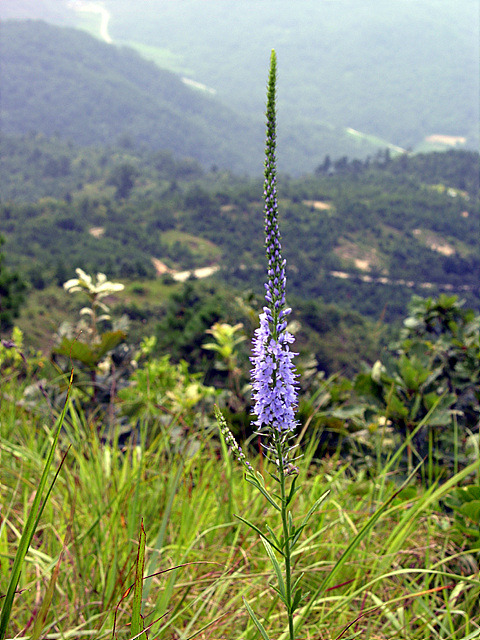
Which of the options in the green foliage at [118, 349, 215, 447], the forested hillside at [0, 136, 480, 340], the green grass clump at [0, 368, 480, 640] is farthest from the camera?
the forested hillside at [0, 136, 480, 340]

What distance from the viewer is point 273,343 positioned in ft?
4.55

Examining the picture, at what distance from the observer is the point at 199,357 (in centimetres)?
944

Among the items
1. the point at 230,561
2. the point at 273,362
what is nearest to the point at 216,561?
the point at 230,561

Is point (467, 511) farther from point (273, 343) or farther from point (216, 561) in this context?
point (273, 343)

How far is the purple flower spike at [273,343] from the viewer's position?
4.45ft

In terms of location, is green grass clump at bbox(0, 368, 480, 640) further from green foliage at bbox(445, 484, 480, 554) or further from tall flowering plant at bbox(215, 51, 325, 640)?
tall flowering plant at bbox(215, 51, 325, 640)

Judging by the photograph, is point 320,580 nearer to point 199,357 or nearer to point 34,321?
point 199,357

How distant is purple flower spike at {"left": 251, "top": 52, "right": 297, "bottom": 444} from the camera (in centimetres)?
136

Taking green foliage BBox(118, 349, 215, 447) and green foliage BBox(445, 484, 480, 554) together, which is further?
green foliage BBox(118, 349, 215, 447)

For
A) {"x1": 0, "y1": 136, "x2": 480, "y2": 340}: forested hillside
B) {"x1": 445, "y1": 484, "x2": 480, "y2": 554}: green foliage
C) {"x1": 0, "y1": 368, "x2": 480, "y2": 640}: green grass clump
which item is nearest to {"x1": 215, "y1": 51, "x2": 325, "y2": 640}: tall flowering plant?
{"x1": 0, "y1": 368, "x2": 480, "y2": 640}: green grass clump

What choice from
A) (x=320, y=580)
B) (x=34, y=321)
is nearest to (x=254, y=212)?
(x=34, y=321)

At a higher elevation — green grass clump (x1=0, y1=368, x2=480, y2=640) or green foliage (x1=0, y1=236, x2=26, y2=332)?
green grass clump (x1=0, y1=368, x2=480, y2=640)

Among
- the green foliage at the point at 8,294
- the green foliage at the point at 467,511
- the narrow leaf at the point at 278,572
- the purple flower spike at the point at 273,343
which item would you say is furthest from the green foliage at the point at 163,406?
the green foliage at the point at 8,294

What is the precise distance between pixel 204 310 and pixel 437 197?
12765 cm
